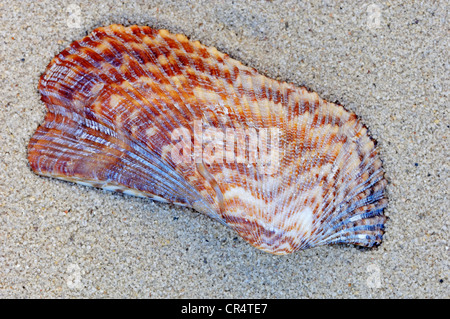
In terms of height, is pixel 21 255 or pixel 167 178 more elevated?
pixel 167 178

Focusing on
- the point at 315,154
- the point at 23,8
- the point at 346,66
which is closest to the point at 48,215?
the point at 23,8

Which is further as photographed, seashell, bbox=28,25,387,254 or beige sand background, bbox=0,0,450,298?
beige sand background, bbox=0,0,450,298

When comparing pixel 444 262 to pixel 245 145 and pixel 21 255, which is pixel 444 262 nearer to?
pixel 245 145

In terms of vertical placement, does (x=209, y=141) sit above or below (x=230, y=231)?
above

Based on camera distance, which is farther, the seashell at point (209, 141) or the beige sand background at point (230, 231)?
the beige sand background at point (230, 231)
